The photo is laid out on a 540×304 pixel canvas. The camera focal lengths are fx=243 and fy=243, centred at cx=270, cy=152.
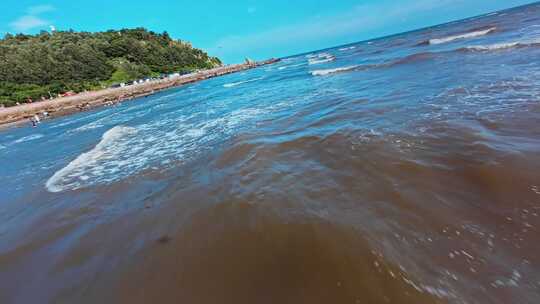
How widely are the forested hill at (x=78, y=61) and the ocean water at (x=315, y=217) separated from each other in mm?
68511

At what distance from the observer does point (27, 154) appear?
13.2 meters

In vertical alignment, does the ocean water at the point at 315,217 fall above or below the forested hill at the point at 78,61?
below

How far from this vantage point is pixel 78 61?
6969cm

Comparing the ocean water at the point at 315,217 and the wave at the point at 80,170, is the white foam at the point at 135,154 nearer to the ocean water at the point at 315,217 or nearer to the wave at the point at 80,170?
the wave at the point at 80,170

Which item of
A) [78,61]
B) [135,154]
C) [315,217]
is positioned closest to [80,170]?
[135,154]

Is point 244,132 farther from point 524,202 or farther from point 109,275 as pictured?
point 524,202

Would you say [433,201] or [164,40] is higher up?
[164,40]

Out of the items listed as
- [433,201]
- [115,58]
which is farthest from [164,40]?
[433,201]

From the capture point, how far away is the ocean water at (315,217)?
2648 millimetres

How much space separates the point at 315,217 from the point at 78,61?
90.4 meters

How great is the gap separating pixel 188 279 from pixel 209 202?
1.80m

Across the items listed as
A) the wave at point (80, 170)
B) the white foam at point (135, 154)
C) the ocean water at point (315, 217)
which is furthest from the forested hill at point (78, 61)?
the ocean water at point (315, 217)

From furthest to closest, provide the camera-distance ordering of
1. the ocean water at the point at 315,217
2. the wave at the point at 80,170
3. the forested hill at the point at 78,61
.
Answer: the forested hill at the point at 78,61 < the wave at the point at 80,170 < the ocean water at the point at 315,217

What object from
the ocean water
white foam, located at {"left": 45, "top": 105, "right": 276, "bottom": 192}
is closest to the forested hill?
white foam, located at {"left": 45, "top": 105, "right": 276, "bottom": 192}
